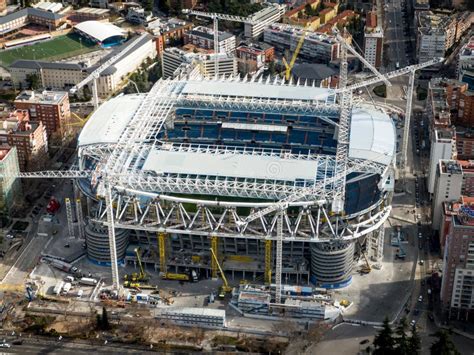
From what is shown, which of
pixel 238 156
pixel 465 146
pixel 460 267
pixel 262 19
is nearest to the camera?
pixel 460 267

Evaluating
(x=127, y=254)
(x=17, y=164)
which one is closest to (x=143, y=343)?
(x=127, y=254)

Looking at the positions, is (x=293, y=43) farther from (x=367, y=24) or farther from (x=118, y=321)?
(x=118, y=321)

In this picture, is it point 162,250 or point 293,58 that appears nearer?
point 162,250

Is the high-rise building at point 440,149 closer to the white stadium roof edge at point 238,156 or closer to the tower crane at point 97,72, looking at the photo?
the white stadium roof edge at point 238,156

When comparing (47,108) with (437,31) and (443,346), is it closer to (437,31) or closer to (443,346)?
(437,31)

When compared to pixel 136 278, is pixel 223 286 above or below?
below

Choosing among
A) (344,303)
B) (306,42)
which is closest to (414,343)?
(344,303)

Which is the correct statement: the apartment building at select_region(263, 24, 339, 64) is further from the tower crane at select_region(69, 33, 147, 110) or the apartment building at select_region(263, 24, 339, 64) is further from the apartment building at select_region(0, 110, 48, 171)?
the apartment building at select_region(0, 110, 48, 171)

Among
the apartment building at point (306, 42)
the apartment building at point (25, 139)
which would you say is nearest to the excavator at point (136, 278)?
the apartment building at point (25, 139)
